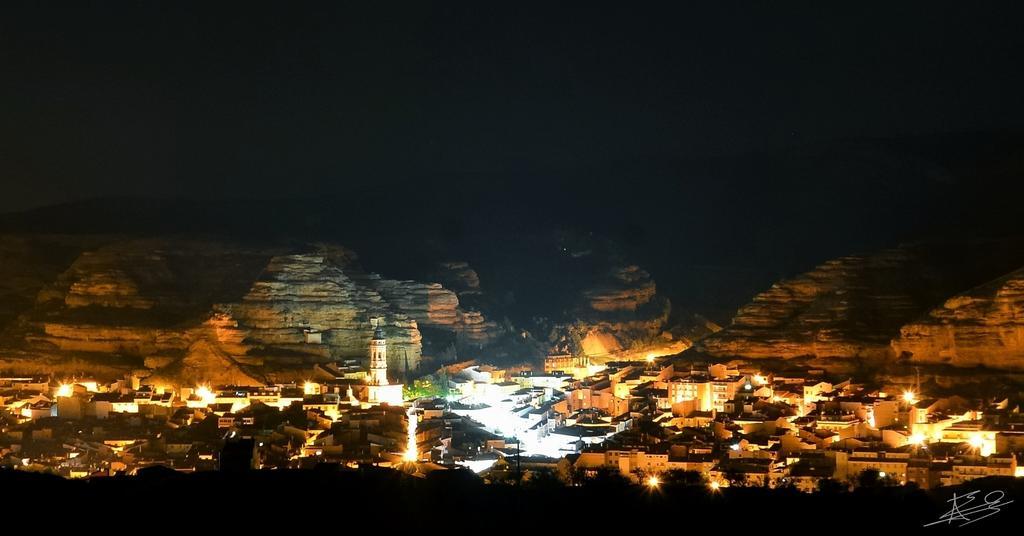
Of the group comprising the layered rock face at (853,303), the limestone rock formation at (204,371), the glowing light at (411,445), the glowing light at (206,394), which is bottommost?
the glowing light at (411,445)

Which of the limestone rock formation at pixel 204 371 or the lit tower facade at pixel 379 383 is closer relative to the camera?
the lit tower facade at pixel 379 383

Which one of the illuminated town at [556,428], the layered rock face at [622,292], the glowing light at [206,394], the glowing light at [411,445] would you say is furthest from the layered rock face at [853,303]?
the layered rock face at [622,292]

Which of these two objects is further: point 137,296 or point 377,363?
point 137,296

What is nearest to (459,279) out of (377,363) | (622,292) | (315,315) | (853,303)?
(622,292)

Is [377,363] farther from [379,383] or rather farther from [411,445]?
[411,445]

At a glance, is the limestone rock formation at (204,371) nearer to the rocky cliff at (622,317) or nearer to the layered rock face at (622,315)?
the rocky cliff at (622,317)

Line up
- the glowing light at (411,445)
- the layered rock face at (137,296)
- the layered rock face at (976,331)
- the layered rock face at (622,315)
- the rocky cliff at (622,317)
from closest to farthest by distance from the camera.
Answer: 1. the glowing light at (411,445)
2. the layered rock face at (976,331)
3. the layered rock face at (137,296)
4. the rocky cliff at (622,317)
5. the layered rock face at (622,315)

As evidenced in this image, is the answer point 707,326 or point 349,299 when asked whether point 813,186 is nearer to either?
point 707,326
